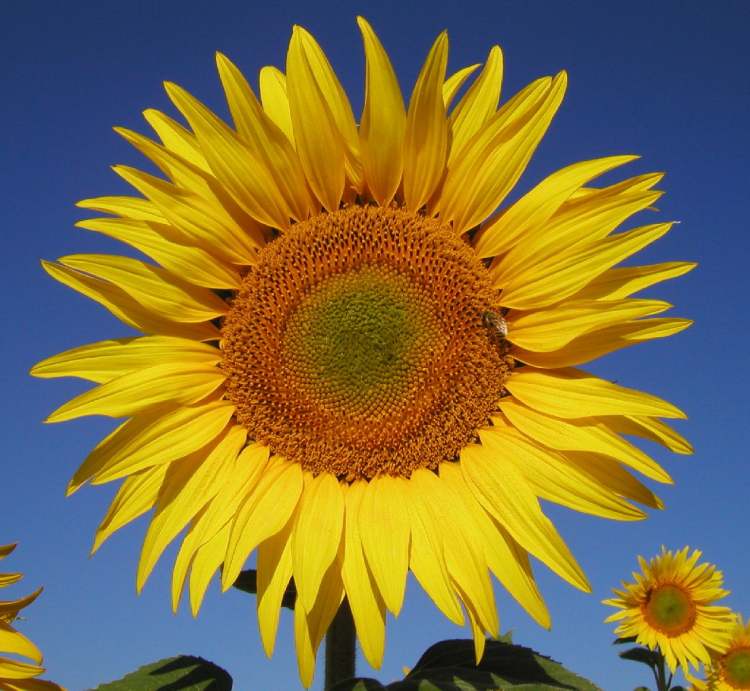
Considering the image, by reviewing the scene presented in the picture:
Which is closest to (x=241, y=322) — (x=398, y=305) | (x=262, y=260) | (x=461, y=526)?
(x=262, y=260)

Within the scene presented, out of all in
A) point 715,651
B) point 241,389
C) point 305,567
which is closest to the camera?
point 305,567

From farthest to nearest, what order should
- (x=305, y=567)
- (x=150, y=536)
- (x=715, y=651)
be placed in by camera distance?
(x=715, y=651) → (x=150, y=536) → (x=305, y=567)

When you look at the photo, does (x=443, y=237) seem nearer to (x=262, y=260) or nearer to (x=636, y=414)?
(x=262, y=260)

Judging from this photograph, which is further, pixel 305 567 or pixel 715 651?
pixel 715 651

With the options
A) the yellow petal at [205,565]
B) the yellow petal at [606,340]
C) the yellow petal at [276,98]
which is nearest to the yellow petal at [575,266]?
the yellow petal at [606,340]

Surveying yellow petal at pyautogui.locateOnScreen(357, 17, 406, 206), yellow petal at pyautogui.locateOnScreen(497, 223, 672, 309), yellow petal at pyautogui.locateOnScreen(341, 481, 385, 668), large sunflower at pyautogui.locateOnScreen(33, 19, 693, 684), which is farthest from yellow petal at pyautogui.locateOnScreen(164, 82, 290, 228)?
yellow petal at pyautogui.locateOnScreen(341, 481, 385, 668)

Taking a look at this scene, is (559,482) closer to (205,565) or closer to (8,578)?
(205,565)
